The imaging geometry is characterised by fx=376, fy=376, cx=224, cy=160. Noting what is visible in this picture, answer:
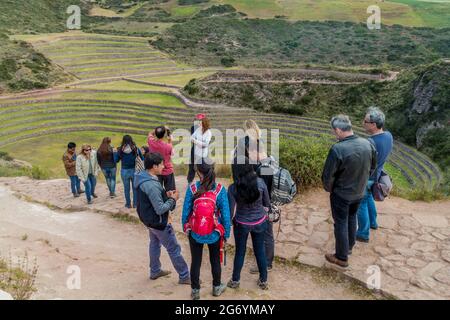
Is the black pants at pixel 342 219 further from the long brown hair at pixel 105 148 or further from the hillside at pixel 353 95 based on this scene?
the hillside at pixel 353 95

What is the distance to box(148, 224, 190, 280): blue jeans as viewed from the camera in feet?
12.7

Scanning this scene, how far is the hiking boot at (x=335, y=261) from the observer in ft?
13.7

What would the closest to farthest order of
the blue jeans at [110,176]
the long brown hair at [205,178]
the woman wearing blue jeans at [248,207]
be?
the long brown hair at [205,178]
the woman wearing blue jeans at [248,207]
the blue jeans at [110,176]

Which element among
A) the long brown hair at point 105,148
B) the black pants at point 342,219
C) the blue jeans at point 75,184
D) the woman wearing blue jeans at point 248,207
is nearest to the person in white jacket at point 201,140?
the long brown hair at point 105,148

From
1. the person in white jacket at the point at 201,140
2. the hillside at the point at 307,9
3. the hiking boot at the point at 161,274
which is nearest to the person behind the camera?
the hiking boot at the point at 161,274

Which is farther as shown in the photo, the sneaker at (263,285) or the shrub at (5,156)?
the shrub at (5,156)

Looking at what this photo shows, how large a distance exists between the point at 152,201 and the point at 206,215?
606 millimetres

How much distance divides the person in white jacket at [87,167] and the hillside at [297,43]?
38380 millimetres

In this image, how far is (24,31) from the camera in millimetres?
45250

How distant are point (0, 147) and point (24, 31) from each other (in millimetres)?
33080

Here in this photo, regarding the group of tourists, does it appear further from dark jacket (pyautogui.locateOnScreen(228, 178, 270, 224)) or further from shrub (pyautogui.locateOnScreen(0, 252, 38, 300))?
shrub (pyautogui.locateOnScreen(0, 252, 38, 300))

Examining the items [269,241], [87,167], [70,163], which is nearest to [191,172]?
[87,167]

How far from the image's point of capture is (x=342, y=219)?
3.97m

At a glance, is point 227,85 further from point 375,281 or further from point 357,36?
point 357,36
